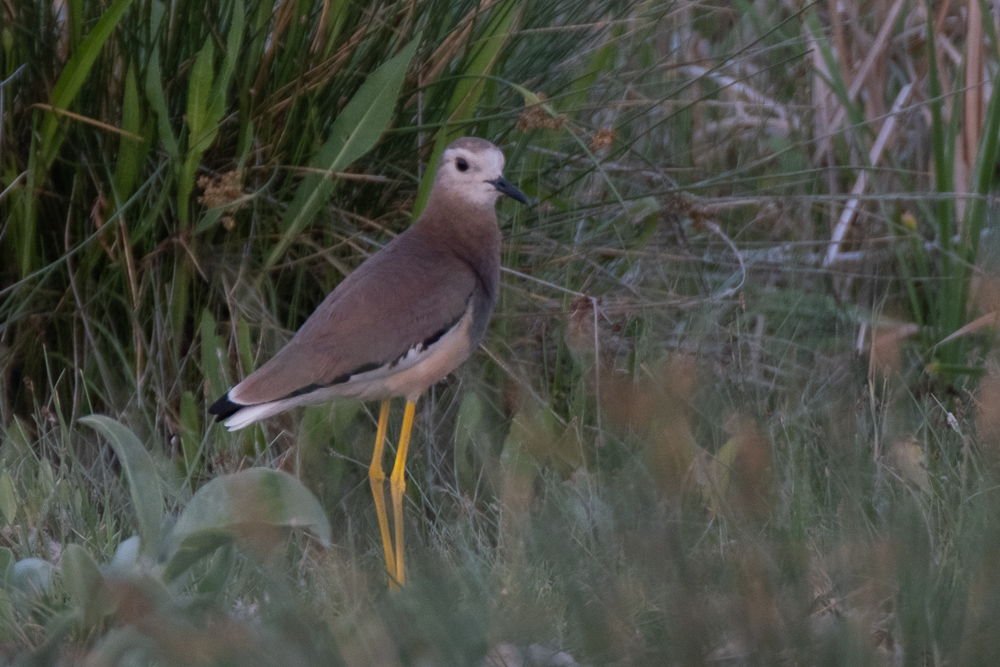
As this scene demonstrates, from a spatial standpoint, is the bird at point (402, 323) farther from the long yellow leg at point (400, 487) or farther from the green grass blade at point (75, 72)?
the green grass blade at point (75, 72)

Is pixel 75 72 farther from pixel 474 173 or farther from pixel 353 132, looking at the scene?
pixel 474 173

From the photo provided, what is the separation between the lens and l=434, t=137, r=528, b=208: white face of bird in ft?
9.91

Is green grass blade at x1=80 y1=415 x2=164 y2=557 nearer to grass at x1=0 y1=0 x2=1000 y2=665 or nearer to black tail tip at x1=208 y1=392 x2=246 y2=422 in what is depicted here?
grass at x1=0 y1=0 x2=1000 y2=665

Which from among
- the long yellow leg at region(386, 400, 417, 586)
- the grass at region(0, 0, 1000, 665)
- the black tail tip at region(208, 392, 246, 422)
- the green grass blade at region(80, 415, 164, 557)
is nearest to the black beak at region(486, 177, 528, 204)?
the grass at region(0, 0, 1000, 665)

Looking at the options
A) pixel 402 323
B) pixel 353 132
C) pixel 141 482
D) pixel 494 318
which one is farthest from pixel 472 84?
pixel 141 482

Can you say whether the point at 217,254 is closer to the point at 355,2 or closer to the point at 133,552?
the point at 355,2

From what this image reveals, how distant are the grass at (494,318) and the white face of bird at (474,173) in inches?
7.8

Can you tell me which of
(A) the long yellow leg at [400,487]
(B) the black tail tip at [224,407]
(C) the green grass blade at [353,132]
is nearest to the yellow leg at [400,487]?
(A) the long yellow leg at [400,487]

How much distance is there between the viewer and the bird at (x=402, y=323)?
2.60 metres

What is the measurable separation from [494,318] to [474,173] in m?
0.64

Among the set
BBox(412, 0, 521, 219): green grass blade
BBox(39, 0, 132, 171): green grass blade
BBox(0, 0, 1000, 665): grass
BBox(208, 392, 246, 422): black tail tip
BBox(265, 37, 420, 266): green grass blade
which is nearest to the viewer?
BBox(0, 0, 1000, 665): grass

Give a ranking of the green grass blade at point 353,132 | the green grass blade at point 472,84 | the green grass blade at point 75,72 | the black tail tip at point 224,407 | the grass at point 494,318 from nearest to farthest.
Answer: the grass at point 494,318 < the black tail tip at point 224,407 < the green grass blade at point 75,72 < the green grass blade at point 353,132 < the green grass blade at point 472,84

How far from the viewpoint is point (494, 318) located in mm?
3557

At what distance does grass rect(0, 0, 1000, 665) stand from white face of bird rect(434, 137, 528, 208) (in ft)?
0.65
